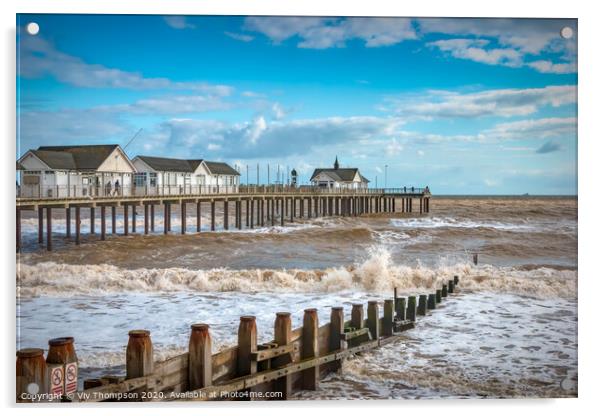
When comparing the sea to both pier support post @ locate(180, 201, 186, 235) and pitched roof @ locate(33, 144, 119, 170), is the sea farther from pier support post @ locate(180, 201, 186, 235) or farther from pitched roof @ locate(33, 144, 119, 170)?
pier support post @ locate(180, 201, 186, 235)

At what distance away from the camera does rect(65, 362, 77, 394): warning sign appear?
4.49 m

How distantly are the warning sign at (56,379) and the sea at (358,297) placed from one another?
1346mm

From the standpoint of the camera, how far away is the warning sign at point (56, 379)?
440 centimetres

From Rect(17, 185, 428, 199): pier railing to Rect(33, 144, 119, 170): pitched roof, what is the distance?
678 millimetres

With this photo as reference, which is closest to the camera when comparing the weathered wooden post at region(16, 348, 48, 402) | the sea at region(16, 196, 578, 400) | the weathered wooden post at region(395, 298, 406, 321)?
the weathered wooden post at region(16, 348, 48, 402)

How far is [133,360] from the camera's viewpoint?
4.40 metres

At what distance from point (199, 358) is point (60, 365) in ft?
3.55

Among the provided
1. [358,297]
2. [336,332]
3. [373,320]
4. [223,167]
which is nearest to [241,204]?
[223,167]

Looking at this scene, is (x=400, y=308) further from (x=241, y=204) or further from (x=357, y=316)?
(x=241, y=204)

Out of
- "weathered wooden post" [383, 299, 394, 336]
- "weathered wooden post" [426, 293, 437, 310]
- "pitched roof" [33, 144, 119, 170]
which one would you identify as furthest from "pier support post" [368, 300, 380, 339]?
"pitched roof" [33, 144, 119, 170]

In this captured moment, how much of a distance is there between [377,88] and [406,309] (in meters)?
3.03

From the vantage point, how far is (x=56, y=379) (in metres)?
4.43

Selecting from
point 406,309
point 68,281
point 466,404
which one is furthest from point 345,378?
point 68,281
